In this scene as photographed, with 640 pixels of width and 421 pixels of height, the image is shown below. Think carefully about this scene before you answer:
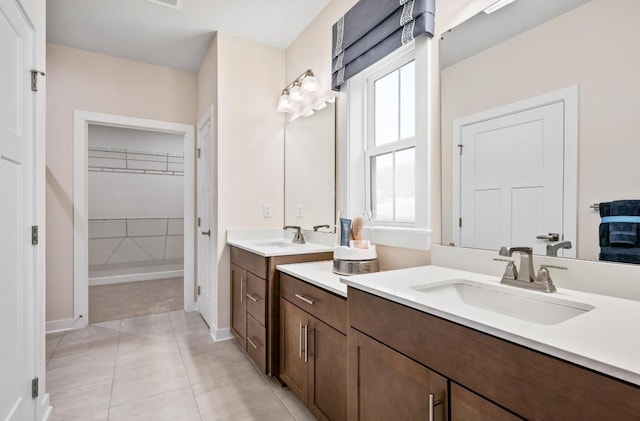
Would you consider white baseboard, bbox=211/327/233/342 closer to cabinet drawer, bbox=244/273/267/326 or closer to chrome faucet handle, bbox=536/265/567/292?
cabinet drawer, bbox=244/273/267/326

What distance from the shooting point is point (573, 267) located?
42.9 inches

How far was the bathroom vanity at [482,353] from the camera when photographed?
61 cm

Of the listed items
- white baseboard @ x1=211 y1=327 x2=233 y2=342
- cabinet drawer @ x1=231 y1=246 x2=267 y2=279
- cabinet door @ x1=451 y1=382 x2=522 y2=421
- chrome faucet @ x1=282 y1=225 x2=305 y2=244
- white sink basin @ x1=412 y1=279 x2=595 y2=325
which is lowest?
white baseboard @ x1=211 y1=327 x2=233 y2=342

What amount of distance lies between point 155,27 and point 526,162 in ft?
9.64

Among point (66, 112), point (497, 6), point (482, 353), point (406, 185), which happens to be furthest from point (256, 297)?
point (66, 112)

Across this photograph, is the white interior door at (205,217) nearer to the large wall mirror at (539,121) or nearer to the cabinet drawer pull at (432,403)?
the large wall mirror at (539,121)

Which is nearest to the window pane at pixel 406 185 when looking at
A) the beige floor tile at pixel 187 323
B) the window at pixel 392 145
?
the window at pixel 392 145

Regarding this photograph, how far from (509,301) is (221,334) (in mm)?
2359

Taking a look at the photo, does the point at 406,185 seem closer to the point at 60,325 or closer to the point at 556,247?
the point at 556,247

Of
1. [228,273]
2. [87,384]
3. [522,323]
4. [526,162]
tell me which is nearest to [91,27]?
[228,273]

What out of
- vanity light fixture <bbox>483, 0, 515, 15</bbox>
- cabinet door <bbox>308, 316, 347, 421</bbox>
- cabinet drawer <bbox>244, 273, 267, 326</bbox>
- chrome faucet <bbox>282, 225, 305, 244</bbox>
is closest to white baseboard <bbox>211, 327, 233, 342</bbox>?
cabinet drawer <bbox>244, 273, 267, 326</bbox>

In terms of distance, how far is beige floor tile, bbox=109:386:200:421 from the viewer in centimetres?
173

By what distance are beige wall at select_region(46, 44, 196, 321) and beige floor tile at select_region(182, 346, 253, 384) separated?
5.03 feet

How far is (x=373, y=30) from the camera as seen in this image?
1.88 metres
